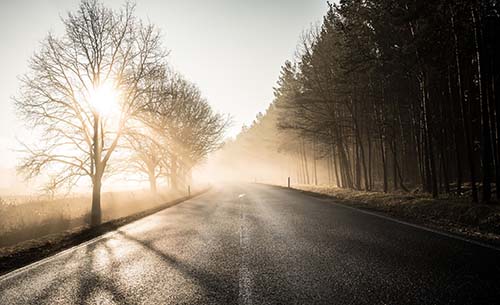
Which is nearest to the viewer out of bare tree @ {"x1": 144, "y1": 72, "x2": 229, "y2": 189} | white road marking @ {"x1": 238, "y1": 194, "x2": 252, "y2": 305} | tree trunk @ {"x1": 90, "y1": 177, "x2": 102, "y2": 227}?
white road marking @ {"x1": 238, "y1": 194, "x2": 252, "y2": 305}

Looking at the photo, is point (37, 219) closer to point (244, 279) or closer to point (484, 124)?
point (244, 279)

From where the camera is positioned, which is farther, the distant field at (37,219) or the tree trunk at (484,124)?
the distant field at (37,219)

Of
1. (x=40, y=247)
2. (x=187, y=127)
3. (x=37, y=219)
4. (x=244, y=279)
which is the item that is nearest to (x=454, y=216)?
(x=244, y=279)

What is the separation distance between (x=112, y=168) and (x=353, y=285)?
21.0 m

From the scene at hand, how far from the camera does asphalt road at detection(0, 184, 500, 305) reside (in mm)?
3877

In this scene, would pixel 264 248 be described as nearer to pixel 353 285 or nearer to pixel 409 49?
→ pixel 353 285

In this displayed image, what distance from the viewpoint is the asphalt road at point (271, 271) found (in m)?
3.88

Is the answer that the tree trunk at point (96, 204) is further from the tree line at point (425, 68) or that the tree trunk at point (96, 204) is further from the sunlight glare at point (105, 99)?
the tree line at point (425, 68)

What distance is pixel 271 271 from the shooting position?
4.91m

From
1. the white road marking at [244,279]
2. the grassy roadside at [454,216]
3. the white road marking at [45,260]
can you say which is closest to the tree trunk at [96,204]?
the white road marking at [45,260]

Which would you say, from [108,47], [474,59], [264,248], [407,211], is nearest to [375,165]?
[474,59]

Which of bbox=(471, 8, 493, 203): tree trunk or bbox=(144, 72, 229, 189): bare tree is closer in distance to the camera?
bbox=(471, 8, 493, 203): tree trunk

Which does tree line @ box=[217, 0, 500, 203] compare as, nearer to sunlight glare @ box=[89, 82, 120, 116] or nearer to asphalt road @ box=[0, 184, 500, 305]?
asphalt road @ box=[0, 184, 500, 305]

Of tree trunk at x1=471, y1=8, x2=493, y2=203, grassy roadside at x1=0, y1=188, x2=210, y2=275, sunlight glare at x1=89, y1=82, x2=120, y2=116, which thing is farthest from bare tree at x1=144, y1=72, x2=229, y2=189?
tree trunk at x1=471, y1=8, x2=493, y2=203
